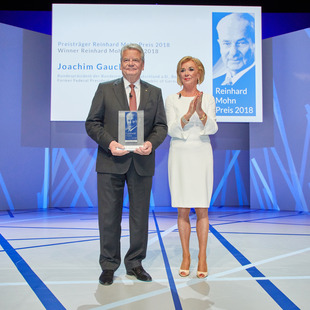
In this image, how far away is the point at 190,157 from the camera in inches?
89.6

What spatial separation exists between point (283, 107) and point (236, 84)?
0.97 m

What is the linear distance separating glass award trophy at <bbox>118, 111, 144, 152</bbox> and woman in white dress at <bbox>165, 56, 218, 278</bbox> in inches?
12.0

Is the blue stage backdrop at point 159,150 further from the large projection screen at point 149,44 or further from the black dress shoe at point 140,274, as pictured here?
the black dress shoe at point 140,274

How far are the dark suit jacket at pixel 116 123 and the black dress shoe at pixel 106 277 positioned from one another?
1.91 ft

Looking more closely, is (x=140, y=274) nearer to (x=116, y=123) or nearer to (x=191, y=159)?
(x=191, y=159)

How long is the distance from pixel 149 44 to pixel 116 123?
379cm

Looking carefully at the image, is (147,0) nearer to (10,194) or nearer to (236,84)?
(236,84)

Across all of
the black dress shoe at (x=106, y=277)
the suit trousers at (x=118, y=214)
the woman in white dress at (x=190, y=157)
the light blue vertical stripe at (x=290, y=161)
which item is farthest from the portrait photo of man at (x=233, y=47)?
the black dress shoe at (x=106, y=277)

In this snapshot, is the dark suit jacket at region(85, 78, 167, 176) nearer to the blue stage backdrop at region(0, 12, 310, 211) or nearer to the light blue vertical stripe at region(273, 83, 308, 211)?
the blue stage backdrop at region(0, 12, 310, 211)

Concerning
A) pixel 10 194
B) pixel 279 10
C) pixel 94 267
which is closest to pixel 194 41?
pixel 279 10

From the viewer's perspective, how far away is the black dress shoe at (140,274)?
2062 mm

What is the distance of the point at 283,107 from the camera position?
6.07 m

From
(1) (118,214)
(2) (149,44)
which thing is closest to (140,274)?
(1) (118,214)

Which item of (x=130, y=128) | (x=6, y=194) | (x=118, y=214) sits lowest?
(x=6, y=194)
